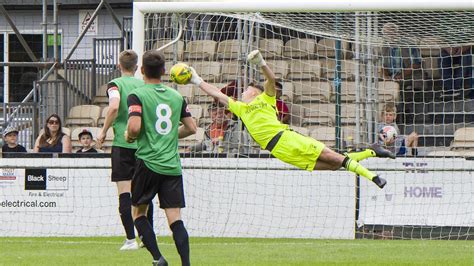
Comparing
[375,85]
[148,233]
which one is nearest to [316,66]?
[375,85]

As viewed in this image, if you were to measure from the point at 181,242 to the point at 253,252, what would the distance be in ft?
10.5

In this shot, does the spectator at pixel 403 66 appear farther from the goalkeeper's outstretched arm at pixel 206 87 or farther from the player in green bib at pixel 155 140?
the player in green bib at pixel 155 140

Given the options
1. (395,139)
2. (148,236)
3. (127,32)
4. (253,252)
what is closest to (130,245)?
(253,252)

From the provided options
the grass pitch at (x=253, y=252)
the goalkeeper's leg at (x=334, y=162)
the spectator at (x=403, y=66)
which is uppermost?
the spectator at (x=403, y=66)

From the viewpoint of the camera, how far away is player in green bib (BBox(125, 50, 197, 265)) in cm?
905

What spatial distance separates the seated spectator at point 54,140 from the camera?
16812 mm

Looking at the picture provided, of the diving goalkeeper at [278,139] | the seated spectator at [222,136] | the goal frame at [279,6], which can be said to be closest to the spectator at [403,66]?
the goal frame at [279,6]

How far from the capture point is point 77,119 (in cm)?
2012

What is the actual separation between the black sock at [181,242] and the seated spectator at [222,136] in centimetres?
665

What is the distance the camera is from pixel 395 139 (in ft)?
51.1

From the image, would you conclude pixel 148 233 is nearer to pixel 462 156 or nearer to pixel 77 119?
pixel 462 156

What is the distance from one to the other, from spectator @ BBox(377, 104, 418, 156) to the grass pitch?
172 centimetres

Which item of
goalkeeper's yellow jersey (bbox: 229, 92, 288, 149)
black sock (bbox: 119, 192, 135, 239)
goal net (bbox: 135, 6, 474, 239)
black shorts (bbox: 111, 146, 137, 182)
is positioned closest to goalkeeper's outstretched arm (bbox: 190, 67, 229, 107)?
goalkeeper's yellow jersey (bbox: 229, 92, 288, 149)

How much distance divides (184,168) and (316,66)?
2.88 metres
